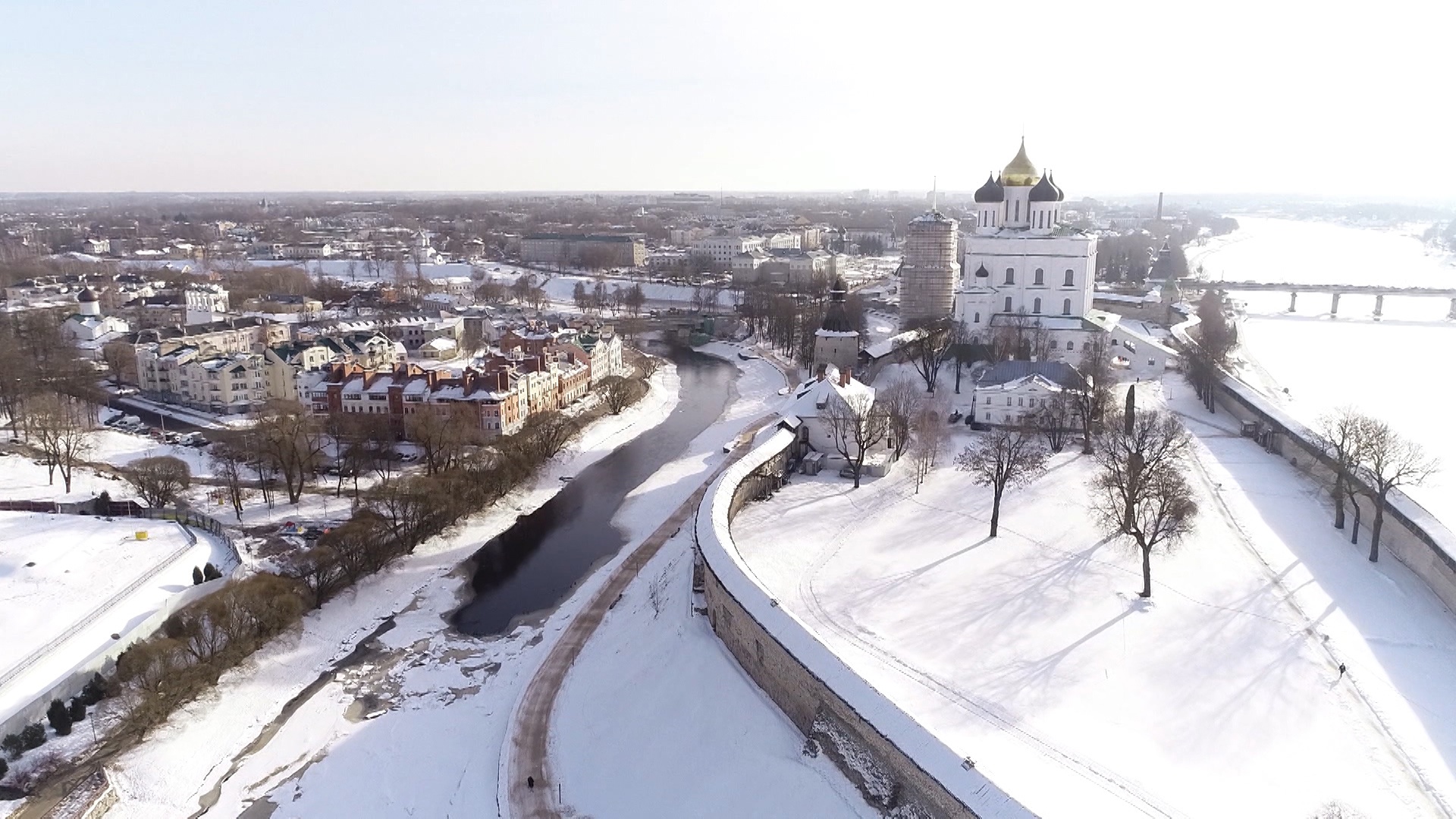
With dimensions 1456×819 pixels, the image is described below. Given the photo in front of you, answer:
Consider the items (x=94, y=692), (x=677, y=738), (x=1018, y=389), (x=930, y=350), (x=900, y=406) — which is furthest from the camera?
(x=930, y=350)

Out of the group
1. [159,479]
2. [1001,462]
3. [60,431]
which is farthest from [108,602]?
[1001,462]

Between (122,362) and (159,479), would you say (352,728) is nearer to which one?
(159,479)

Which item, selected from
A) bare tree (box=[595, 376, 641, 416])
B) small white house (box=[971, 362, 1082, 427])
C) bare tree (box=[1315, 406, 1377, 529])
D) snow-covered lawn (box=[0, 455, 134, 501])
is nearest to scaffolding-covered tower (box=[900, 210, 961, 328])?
small white house (box=[971, 362, 1082, 427])

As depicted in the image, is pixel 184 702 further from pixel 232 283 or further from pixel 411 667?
pixel 232 283

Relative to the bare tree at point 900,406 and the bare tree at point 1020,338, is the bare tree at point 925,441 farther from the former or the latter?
the bare tree at point 1020,338

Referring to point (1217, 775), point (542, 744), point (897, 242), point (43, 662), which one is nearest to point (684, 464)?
point (542, 744)

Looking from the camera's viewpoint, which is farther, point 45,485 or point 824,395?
point 824,395
